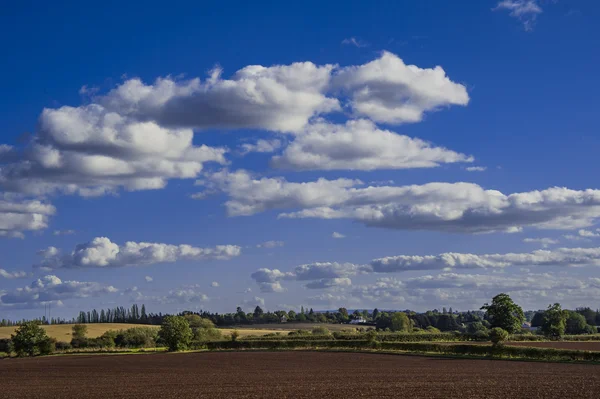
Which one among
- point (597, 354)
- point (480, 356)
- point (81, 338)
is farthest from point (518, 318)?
point (81, 338)

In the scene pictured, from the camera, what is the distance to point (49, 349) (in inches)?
5246

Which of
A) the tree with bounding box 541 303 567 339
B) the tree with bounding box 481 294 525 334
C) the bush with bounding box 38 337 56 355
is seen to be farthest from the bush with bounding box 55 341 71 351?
the tree with bounding box 541 303 567 339

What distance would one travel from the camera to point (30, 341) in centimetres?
13075

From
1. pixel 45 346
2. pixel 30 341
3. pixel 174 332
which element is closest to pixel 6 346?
pixel 45 346

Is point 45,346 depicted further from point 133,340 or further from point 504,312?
point 504,312

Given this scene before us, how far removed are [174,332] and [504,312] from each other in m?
61.9

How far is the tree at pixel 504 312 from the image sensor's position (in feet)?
393

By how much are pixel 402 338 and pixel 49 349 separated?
70.9m

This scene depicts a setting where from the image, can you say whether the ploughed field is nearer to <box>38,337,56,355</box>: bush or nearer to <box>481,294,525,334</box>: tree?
<box>481,294,525,334</box>: tree

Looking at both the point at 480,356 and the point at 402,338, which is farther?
the point at 402,338

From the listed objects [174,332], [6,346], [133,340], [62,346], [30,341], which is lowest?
[62,346]

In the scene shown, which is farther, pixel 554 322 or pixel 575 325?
pixel 575 325

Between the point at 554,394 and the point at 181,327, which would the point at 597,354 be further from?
the point at 181,327

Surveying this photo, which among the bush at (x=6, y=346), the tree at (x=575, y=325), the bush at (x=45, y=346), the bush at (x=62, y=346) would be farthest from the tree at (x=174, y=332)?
the tree at (x=575, y=325)
